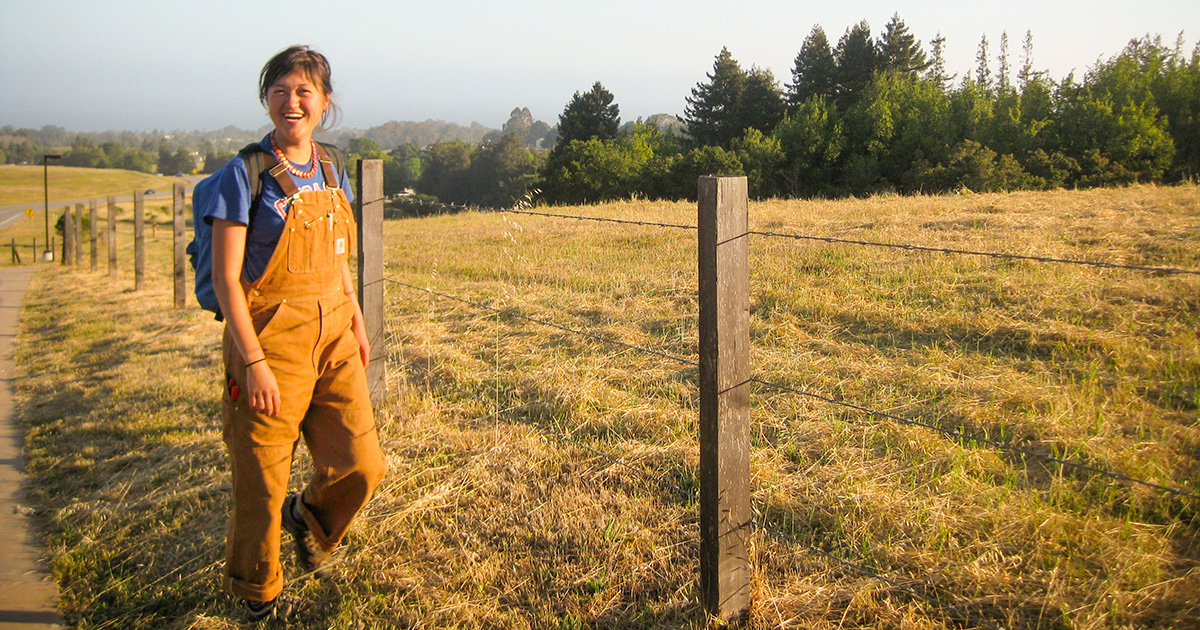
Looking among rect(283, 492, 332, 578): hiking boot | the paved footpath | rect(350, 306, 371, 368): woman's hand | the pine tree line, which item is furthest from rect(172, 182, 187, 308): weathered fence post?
the pine tree line

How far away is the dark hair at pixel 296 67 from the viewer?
2551 millimetres

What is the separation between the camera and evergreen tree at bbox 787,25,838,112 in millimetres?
55344

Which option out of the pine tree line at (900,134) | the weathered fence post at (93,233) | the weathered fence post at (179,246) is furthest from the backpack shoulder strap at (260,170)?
the pine tree line at (900,134)

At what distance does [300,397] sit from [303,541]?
0.74 meters

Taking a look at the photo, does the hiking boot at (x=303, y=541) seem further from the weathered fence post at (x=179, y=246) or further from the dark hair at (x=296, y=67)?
the weathered fence post at (x=179, y=246)

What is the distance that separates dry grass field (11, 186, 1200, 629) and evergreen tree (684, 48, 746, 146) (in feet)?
167

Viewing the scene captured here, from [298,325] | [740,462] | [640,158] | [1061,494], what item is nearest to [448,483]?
[298,325]

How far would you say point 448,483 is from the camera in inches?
150

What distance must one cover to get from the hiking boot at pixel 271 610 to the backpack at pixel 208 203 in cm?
106

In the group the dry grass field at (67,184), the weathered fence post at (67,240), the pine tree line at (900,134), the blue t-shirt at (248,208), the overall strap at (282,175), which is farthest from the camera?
the dry grass field at (67,184)

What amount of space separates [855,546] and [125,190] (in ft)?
378

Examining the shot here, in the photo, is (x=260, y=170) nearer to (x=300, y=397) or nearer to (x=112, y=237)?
(x=300, y=397)

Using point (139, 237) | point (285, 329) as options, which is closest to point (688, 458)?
point (285, 329)

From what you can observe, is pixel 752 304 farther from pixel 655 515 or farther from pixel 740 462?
pixel 740 462
